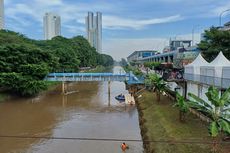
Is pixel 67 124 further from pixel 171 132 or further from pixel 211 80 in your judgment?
pixel 211 80

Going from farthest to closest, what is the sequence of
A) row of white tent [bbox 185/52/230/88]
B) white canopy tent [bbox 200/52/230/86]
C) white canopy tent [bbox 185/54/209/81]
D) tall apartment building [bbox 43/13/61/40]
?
tall apartment building [bbox 43/13/61/40], white canopy tent [bbox 185/54/209/81], white canopy tent [bbox 200/52/230/86], row of white tent [bbox 185/52/230/88]

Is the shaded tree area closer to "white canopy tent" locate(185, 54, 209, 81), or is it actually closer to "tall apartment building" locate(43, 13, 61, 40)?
"white canopy tent" locate(185, 54, 209, 81)

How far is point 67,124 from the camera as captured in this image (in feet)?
102

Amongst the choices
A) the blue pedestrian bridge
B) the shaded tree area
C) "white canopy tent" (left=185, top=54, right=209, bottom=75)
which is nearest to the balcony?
"white canopy tent" (left=185, top=54, right=209, bottom=75)

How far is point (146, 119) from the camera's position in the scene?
96.3ft

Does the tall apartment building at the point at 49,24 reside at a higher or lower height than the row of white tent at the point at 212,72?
higher

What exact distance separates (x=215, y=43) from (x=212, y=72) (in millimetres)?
11990

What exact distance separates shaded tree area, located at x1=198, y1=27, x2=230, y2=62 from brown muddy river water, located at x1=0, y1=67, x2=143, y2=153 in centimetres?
1193

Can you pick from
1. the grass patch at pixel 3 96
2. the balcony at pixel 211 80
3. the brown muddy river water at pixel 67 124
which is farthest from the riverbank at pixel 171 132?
the grass patch at pixel 3 96

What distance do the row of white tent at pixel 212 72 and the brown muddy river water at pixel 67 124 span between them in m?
7.61

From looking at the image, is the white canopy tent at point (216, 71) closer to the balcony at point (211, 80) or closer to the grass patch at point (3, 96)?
the balcony at point (211, 80)

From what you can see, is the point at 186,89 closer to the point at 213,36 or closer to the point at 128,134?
the point at 213,36

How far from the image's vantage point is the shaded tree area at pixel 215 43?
115ft

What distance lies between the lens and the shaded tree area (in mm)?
35000
